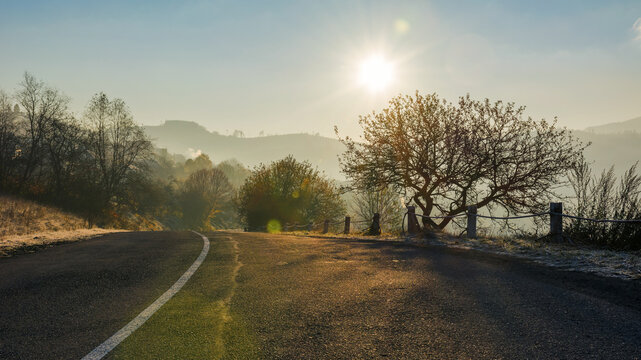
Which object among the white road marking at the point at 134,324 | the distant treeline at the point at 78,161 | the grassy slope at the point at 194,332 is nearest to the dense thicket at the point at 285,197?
the distant treeline at the point at 78,161

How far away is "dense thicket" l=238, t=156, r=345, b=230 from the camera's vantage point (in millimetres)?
36031

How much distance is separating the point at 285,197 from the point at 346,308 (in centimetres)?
3245

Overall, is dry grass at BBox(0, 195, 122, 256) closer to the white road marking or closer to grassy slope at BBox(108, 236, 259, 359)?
the white road marking

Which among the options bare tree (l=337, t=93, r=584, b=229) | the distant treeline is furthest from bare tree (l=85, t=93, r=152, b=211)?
bare tree (l=337, t=93, r=584, b=229)

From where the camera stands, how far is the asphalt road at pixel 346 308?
113 inches

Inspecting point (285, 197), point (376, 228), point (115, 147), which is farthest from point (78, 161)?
point (376, 228)

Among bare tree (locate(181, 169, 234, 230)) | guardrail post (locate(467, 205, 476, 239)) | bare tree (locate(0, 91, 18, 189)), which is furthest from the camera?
bare tree (locate(181, 169, 234, 230))

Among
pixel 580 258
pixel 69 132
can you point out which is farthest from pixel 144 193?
pixel 580 258

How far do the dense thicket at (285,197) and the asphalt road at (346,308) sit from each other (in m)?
29.0

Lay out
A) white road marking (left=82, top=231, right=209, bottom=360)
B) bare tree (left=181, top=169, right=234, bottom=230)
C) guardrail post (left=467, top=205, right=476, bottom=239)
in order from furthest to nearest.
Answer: bare tree (left=181, top=169, right=234, bottom=230), guardrail post (left=467, top=205, right=476, bottom=239), white road marking (left=82, top=231, right=209, bottom=360)

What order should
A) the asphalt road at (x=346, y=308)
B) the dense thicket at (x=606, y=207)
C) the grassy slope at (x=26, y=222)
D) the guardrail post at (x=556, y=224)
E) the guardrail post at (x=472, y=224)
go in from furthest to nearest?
the grassy slope at (x=26, y=222) → the guardrail post at (x=472, y=224) → the guardrail post at (x=556, y=224) → the dense thicket at (x=606, y=207) → the asphalt road at (x=346, y=308)

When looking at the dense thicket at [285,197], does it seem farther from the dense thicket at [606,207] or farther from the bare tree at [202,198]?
the bare tree at [202,198]

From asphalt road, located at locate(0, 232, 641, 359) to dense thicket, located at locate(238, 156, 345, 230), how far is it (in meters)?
29.0

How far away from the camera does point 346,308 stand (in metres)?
3.92
